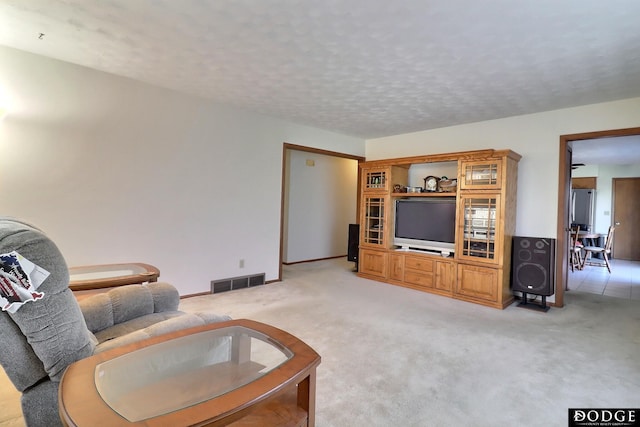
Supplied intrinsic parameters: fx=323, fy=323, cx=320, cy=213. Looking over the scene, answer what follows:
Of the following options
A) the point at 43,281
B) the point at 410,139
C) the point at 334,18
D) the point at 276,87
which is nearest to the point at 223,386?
the point at 43,281

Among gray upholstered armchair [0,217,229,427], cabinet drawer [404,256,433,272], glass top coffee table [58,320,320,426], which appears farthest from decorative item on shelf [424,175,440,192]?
gray upholstered armchair [0,217,229,427]

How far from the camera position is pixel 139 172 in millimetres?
3557

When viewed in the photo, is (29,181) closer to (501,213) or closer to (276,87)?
(276,87)

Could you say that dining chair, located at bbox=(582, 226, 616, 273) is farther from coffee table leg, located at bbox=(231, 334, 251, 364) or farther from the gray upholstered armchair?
the gray upholstered armchair

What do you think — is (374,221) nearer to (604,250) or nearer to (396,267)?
(396,267)

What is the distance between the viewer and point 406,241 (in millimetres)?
4984

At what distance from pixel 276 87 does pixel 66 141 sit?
212 cm

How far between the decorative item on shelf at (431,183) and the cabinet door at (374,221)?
635mm

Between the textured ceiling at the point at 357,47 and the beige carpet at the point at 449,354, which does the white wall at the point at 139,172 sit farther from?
the beige carpet at the point at 449,354

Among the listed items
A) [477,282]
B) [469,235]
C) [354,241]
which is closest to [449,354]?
[477,282]

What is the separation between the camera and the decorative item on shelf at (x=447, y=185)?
460cm

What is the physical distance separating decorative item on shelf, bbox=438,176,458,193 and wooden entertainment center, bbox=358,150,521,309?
141 mm

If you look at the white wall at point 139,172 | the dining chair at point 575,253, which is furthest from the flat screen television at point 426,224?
the dining chair at point 575,253

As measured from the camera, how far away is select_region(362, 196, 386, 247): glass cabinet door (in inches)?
202
